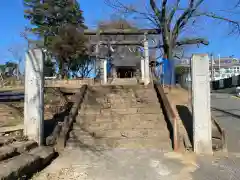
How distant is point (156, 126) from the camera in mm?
9477

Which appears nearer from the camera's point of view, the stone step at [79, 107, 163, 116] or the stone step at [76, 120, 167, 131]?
the stone step at [76, 120, 167, 131]

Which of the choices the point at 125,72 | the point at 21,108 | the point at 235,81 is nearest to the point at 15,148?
the point at 21,108

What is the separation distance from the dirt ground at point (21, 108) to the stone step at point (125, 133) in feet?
8.11

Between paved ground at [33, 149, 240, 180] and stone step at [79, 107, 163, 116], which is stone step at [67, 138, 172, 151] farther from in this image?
stone step at [79, 107, 163, 116]

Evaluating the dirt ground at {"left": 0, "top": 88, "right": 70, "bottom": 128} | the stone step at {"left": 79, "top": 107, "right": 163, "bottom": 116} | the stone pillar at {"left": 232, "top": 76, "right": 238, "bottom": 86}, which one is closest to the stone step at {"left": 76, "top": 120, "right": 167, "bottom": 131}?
the stone step at {"left": 79, "top": 107, "right": 163, "bottom": 116}

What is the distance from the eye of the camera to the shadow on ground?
9086 mm

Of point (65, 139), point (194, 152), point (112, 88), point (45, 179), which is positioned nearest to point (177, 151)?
point (194, 152)

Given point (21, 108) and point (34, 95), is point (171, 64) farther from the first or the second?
point (34, 95)

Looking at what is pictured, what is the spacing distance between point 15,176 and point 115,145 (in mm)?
3727

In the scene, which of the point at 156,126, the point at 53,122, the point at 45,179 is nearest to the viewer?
the point at 45,179

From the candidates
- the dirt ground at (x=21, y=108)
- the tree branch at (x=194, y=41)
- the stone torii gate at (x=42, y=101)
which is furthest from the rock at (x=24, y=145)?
the tree branch at (x=194, y=41)

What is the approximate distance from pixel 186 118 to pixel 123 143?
2.79 meters

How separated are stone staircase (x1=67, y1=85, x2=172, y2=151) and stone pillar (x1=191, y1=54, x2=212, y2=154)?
35.3 inches

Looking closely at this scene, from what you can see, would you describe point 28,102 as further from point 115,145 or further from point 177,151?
point 177,151
